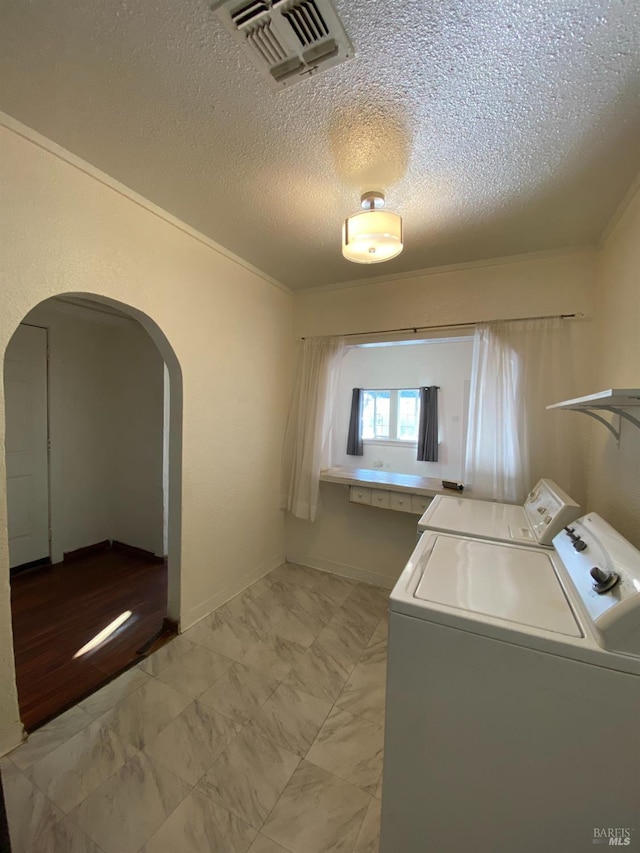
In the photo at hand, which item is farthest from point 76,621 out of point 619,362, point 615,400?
point 619,362

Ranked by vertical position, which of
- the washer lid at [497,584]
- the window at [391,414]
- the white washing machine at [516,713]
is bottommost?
the white washing machine at [516,713]

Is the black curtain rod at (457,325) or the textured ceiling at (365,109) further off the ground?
the textured ceiling at (365,109)

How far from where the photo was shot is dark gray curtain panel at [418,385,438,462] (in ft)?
16.6

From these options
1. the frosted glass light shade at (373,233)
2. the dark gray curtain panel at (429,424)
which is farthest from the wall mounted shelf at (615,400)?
the dark gray curtain panel at (429,424)

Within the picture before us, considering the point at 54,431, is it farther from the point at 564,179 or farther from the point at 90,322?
the point at 564,179

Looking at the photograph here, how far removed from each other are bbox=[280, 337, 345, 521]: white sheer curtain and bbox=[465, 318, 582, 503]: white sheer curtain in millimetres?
1139

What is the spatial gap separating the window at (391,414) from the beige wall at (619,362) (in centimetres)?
328

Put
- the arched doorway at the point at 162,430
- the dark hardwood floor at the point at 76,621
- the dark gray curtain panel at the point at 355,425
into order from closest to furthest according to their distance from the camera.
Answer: the dark hardwood floor at the point at 76,621, the arched doorway at the point at 162,430, the dark gray curtain panel at the point at 355,425

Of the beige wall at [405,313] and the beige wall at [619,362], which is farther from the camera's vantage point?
the beige wall at [405,313]

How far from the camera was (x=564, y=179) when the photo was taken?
151 centimetres

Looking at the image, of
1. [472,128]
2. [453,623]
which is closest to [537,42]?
[472,128]

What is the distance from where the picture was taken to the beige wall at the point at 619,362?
1430mm

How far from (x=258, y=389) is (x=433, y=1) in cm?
219

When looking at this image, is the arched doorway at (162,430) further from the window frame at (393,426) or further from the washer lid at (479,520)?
the window frame at (393,426)
